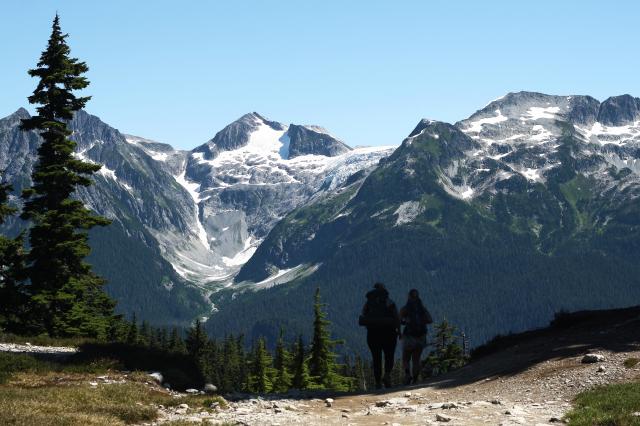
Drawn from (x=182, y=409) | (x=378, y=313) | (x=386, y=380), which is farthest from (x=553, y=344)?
(x=182, y=409)

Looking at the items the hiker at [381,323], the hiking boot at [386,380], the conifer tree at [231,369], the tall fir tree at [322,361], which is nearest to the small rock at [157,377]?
the hiker at [381,323]

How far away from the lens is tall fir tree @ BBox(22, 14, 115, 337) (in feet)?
144

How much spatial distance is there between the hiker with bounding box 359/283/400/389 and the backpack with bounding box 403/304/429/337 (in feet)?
2.70

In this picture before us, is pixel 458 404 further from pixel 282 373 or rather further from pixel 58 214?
pixel 282 373

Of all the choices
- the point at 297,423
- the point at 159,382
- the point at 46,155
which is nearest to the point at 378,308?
the point at 159,382

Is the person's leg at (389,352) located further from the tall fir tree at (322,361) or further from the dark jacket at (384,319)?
the tall fir tree at (322,361)

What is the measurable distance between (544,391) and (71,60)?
36320 mm

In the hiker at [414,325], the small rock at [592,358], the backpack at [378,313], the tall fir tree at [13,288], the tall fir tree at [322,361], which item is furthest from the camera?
the tall fir tree at [322,361]

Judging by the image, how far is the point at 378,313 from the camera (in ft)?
97.6

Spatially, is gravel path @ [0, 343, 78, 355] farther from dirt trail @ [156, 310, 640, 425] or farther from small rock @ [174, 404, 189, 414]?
dirt trail @ [156, 310, 640, 425]

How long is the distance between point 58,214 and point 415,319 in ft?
78.1

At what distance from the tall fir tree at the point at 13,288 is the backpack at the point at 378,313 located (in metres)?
22.1

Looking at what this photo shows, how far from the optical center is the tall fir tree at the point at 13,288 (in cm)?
4306

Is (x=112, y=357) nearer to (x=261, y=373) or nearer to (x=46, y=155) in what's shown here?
(x=46, y=155)
